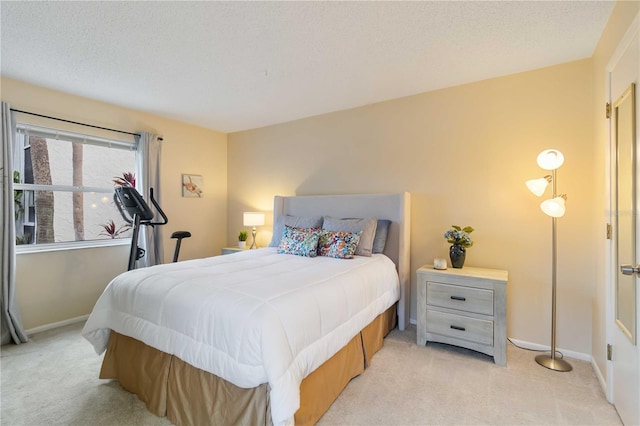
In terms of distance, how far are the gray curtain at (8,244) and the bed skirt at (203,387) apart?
1.46 m

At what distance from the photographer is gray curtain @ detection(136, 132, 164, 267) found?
3746 millimetres

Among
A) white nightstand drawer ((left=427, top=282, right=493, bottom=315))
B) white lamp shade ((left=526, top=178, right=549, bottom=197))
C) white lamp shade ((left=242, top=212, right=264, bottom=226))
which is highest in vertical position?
white lamp shade ((left=526, top=178, right=549, bottom=197))

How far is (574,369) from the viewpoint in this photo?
7.50 feet

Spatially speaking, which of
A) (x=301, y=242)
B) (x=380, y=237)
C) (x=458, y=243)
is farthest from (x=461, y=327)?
(x=301, y=242)

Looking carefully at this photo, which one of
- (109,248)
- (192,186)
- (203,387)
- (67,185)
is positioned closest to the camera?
(203,387)

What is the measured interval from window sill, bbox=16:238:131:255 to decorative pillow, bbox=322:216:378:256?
260cm

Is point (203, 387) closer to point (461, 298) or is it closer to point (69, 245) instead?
point (461, 298)

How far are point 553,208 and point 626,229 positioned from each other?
0.58 meters

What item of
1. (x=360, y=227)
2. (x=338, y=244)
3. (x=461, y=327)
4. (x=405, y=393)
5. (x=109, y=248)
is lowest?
(x=405, y=393)

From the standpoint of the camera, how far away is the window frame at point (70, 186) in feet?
9.87

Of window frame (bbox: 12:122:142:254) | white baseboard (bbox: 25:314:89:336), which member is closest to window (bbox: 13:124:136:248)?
window frame (bbox: 12:122:142:254)

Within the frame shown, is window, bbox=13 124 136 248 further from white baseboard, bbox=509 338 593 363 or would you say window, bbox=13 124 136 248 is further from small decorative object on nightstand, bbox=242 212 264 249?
white baseboard, bbox=509 338 593 363

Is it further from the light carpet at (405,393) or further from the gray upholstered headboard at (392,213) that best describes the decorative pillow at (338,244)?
the light carpet at (405,393)

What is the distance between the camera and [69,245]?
333 cm
